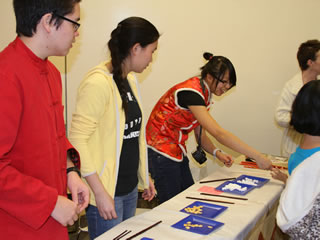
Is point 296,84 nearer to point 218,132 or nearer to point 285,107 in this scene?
point 285,107

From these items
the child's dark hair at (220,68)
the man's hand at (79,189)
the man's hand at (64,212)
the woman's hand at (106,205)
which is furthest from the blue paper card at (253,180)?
the man's hand at (64,212)

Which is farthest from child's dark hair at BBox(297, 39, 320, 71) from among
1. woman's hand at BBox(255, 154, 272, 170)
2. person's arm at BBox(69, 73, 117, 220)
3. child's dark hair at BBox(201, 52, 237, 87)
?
person's arm at BBox(69, 73, 117, 220)

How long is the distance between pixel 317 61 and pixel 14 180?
2.29m

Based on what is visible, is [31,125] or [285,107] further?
[285,107]

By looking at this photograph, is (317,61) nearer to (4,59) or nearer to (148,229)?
(148,229)

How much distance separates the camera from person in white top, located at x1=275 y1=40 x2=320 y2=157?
2.48 metres

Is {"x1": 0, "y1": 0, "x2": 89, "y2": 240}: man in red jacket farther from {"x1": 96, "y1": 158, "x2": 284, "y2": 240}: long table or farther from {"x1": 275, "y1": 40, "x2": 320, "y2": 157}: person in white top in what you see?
{"x1": 275, "y1": 40, "x2": 320, "y2": 157}: person in white top

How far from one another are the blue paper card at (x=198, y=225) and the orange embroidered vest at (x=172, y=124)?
0.61 meters

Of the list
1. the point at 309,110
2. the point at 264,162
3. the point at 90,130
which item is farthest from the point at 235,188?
the point at 90,130

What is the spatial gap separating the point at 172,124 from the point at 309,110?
2.62 ft

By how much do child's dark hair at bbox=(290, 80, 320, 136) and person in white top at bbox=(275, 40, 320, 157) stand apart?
1.12 m

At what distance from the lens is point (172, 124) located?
1.97 metres

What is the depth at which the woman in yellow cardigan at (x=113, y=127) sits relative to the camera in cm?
131

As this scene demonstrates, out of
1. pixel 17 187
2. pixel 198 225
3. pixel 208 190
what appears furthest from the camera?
pixel 208 190
